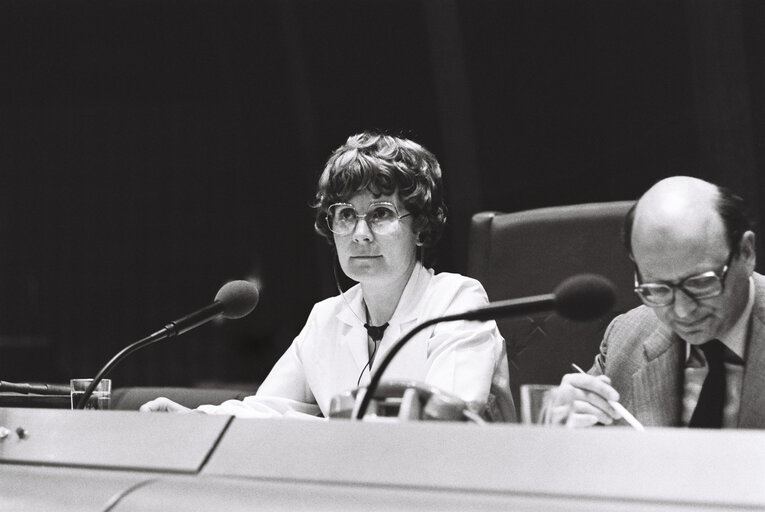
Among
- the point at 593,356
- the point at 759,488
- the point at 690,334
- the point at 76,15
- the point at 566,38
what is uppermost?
the point at 76,15

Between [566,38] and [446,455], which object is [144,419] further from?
[566,38]

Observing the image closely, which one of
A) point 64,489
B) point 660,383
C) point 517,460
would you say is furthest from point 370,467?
point 660,383

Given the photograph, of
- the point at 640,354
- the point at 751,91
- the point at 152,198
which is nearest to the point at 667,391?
the point at 640,354

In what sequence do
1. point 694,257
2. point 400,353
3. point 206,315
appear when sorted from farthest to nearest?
point 400,353 → point 694,257 → point 206,315

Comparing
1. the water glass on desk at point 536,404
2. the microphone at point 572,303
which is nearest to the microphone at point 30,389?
the microphone at point 572,303

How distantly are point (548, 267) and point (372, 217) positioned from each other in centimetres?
40

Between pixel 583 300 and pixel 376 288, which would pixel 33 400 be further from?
pixel 583 300

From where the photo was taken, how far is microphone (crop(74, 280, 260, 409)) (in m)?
1.40

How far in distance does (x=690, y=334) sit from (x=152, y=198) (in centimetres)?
322

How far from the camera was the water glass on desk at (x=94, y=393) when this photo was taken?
154 cm

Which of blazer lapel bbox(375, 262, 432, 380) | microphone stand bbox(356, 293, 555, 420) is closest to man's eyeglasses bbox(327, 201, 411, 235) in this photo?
blazer lapel bbox(375, 262, 432, 380)

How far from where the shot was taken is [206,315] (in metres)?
1.45

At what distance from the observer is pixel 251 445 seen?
2.80ft

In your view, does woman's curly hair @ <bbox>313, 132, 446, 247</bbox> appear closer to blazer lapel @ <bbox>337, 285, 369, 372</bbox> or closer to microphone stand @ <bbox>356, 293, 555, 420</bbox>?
blazer lapel @ <bbox>337, 285, 369, 372</bbox>
